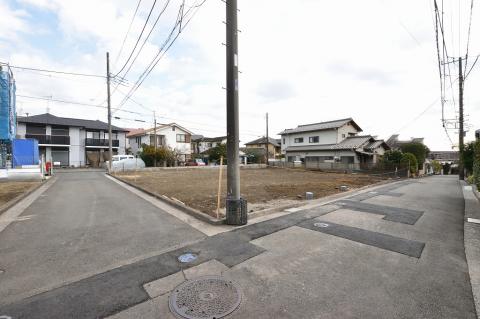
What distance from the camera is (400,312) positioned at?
2488 millimetres

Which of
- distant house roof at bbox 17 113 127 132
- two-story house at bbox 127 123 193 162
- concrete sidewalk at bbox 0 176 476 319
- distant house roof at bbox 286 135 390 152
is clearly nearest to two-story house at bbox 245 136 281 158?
two-story house at bbox 127 123 193 162

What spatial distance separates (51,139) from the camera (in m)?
30.0

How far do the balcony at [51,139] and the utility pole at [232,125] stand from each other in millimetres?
34105

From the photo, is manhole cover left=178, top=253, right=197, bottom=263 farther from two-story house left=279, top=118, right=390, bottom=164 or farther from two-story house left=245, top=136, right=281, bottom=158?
two-story house left=245, top=136, right=281, bottom=158

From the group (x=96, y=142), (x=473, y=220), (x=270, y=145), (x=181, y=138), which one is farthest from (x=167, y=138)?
(x=473, y=220)

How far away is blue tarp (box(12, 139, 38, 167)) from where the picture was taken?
1614 centimetres

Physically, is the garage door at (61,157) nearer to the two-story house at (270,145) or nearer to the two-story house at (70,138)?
the two-story house at (70,138)

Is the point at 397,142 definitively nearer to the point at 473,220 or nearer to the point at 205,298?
the point at 473,220

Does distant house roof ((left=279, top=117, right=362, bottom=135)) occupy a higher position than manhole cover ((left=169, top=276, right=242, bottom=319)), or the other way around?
distant house roof ((left=279, top=117, right=362, bottom=135))

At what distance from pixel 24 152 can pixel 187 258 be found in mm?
19404

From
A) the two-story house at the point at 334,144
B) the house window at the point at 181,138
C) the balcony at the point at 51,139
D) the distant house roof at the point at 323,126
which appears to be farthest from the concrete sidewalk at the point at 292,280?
the house window at the point at 181,138

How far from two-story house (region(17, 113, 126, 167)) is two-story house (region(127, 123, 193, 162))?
2.81 metres

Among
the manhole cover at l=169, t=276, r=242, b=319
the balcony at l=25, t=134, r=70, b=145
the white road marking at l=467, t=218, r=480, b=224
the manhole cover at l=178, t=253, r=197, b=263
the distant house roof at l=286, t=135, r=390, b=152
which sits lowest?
the white road marking at l=467, t=218, r=480, b=224

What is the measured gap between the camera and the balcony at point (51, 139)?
2906 centimetres
